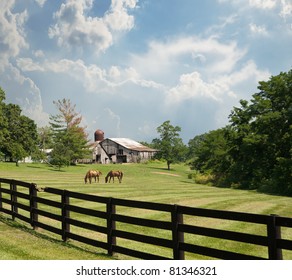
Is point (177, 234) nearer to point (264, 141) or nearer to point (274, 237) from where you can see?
point (274, 237)

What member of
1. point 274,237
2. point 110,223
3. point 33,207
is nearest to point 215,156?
point 33,207

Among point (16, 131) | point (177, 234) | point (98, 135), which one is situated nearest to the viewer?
point (177, 234)

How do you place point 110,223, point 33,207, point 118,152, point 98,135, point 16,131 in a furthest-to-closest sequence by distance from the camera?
point 98,135 < point 118,152 < point 16,131 < point 33,207 < point 110,223

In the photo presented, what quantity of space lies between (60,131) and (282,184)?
6393 cm

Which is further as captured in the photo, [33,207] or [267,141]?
[267,141]

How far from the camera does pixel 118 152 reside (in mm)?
115062

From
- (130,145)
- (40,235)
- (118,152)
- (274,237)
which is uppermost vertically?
(130,145)

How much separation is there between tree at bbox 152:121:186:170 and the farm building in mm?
10022

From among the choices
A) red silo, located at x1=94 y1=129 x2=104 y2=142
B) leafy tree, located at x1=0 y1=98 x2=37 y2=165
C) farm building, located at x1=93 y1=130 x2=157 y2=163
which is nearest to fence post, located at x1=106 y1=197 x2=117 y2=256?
leafy tree, located at x1=0 y1=98 x2=37 y2=165

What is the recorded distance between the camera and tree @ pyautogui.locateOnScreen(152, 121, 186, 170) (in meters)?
100

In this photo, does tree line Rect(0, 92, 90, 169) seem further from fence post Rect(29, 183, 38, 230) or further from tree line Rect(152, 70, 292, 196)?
fence post Rect(29, 183, 38, 230)

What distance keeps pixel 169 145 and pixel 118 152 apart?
65.2 ft

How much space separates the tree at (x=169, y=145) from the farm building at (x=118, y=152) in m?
10.0
